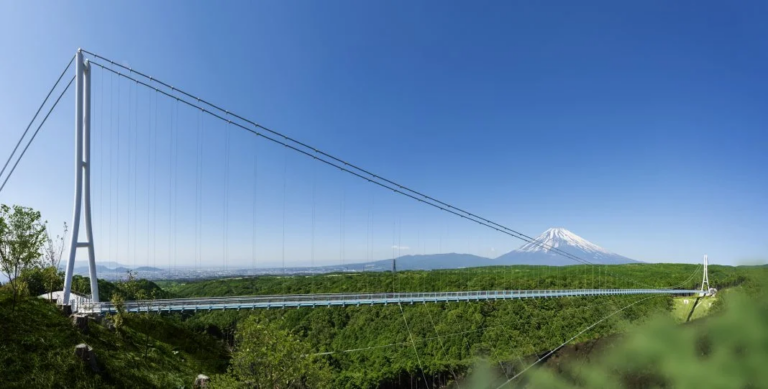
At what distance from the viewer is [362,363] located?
31922mm

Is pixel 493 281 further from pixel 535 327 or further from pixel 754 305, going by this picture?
pixel 754 305

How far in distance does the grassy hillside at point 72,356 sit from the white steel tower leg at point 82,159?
85.3 inches

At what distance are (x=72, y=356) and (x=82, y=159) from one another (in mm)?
9298

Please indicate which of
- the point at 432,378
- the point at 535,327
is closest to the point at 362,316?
the point at 432,378

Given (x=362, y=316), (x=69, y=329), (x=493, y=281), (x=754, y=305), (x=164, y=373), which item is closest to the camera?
(x=754, y=305)

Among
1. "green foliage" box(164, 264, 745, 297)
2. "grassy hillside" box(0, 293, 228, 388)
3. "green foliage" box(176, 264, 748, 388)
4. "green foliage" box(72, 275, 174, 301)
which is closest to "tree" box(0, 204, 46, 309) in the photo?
"grassy hillside" box(0, 293, 228, 388)

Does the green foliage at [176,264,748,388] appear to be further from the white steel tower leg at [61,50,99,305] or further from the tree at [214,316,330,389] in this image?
the tree at [214,316,330,389]

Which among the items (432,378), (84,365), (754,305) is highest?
(754,305)

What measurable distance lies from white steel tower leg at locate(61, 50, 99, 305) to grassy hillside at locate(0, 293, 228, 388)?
7.10 ft

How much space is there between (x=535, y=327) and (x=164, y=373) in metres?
33.2

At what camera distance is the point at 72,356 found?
11.4 metres

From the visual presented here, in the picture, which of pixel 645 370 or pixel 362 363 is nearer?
pixel 645 370

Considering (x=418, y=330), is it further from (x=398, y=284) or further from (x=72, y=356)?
(x=72, y=356)

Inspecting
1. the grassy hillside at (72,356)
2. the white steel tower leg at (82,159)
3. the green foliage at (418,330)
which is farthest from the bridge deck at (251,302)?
the white steel tower leg at (82,159)
